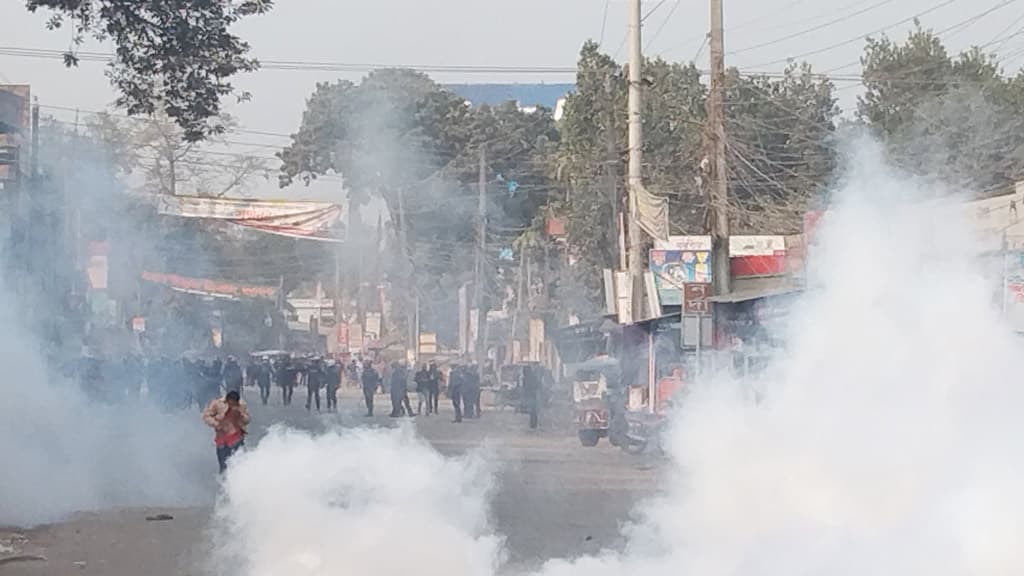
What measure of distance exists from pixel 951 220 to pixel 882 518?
1.93 metres

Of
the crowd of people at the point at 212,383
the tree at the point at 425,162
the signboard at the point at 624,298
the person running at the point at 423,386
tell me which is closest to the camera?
the signboard at the point at 624,298

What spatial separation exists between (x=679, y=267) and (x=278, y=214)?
35.0 feet

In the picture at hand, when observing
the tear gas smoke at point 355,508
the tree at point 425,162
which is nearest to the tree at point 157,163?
the tree at point 425,162

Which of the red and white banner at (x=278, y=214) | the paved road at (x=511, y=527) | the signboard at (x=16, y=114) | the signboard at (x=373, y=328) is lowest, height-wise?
the paved road at (x=511, y=527)

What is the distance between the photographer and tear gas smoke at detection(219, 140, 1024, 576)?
8391mm

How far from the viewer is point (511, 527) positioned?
15867mm

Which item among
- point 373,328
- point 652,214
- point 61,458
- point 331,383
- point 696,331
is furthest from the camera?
point 373,328

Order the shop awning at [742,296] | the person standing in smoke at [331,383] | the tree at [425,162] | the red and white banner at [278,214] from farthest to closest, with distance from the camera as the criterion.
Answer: the person standing in smoke at [331,383] → the tree at [425,162] → the red and white banner at [278,214] → the shop awning at [742,296]

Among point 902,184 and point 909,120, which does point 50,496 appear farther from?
point 909,120

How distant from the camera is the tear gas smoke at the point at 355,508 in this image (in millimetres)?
10234

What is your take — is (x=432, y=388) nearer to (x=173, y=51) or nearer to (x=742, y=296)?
(x=742, y=296)

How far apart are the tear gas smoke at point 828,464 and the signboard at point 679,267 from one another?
57.2ft

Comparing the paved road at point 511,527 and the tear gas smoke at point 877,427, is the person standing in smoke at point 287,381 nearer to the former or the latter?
the paved road at point 511,527

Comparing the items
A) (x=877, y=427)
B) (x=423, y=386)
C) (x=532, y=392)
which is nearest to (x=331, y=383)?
(x=423, y=386)
